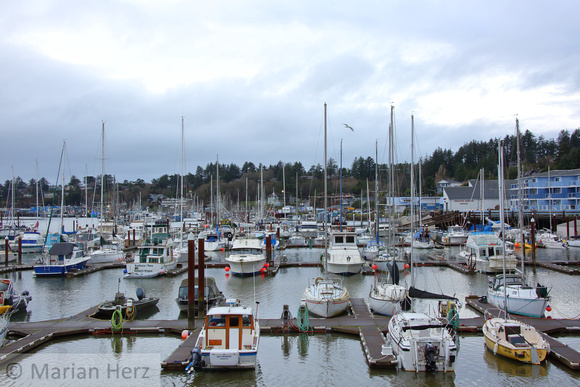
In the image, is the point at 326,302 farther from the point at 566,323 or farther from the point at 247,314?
the point at 566,323

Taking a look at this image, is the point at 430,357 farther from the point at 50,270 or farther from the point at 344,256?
the point at 50,270

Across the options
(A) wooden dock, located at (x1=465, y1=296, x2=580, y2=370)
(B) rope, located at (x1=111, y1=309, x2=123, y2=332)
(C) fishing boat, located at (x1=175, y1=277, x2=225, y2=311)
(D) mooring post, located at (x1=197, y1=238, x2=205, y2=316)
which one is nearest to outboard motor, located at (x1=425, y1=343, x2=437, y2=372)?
(A) wooden dock, located at (x1=465, y1=296, x2=580, y2=370)

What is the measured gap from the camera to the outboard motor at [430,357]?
14758 mm

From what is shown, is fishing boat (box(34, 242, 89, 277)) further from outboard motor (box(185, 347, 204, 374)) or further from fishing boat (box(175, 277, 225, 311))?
outboard motor (box(185, 347, 204, 374))

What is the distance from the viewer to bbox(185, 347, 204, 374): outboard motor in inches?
586

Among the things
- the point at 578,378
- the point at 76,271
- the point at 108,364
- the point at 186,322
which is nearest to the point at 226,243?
the point at 76,271

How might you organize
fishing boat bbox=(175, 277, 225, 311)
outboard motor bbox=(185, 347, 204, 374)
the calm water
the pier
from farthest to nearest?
fishing boat bbox=(175, 277, 225, 311) → the pier → the calm water → outboard motor bbox=(185, 347, 204, 374)

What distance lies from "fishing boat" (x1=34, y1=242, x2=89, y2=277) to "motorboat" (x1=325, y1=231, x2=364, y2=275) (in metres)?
21.4

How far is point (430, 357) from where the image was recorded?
582 inches

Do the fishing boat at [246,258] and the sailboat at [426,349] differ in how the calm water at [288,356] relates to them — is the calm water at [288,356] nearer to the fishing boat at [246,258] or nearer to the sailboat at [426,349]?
the sailboat at [426,349]

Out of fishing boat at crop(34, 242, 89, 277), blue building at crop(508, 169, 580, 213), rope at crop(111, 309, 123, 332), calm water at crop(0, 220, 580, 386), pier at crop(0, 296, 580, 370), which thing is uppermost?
blue building at crop(508, 169, 580, 213)

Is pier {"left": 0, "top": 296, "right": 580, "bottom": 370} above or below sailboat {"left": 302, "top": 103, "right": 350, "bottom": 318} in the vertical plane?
below

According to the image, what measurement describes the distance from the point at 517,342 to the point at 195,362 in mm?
11434

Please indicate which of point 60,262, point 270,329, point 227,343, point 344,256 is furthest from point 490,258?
point 60,262
